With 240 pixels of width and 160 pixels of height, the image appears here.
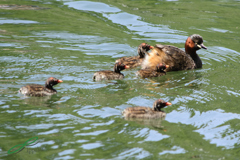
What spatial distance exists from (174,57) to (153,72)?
80cm

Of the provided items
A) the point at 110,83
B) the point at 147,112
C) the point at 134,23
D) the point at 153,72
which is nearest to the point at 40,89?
the point at 110,83

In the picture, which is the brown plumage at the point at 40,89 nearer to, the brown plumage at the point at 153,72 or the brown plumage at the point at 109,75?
the brown plumage at the point at 109,75

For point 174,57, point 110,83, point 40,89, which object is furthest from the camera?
point 174,57

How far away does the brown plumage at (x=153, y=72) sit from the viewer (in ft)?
26.0

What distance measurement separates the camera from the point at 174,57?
28.1 ft

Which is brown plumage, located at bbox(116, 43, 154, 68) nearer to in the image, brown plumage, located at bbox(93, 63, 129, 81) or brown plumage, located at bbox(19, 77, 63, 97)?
brown plumage, located at bbox(93, 63, 129, 81)

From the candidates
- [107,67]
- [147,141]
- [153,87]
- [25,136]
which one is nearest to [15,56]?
[107,67]

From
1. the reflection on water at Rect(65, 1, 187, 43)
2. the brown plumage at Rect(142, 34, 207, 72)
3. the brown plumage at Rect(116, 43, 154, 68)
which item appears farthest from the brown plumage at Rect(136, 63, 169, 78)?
the reflection on water at Rect(65, 1, 187, 43)

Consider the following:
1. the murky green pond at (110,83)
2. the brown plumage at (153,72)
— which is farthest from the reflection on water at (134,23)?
the brown plumage at (153,72)

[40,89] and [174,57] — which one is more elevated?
[174,57]

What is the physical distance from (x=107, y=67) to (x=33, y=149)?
162 inches

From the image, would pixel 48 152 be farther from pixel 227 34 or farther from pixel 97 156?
pixel 227 34

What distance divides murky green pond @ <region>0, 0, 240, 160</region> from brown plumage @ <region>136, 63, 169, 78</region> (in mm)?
198

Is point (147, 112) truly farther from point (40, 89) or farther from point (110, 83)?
point (40, 89)
